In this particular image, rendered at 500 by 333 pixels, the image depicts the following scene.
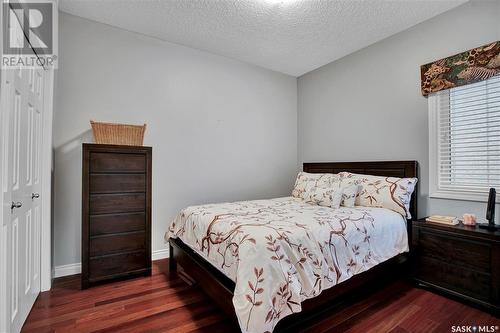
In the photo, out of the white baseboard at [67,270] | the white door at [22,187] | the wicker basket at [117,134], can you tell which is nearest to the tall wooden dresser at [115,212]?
the wicker basket at [117,134]

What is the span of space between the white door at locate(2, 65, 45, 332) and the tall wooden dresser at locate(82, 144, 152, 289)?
0.35 m

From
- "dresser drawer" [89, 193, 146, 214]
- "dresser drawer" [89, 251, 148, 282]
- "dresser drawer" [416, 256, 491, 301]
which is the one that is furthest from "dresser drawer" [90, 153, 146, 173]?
"dresser drawer" [416, 256, 491, 301]

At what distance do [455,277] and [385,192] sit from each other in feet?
2.99

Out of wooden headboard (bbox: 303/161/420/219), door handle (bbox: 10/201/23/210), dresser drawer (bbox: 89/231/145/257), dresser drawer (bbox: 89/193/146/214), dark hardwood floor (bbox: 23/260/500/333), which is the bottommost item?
dark hardwood floor (bbox: 23/260/500/333)

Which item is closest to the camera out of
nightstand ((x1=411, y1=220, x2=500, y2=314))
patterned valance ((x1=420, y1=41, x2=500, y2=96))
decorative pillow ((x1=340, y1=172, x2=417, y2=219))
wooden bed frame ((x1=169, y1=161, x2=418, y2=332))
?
wooden bed frame ((x1=169, y1=161, x2=418, y2=332))

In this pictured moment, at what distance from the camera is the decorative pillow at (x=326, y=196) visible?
2650 mm

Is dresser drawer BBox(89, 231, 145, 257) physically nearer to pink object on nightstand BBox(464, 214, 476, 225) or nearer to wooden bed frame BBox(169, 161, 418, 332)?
wooden bed frame BBox(169, 161, 418, 332)

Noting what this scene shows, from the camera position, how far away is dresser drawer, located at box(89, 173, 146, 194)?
2.33 meters

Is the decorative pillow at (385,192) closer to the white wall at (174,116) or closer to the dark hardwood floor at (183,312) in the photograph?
the dark hardwood floor at (183,312)

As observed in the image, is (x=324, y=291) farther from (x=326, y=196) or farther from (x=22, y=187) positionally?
(x=22, y=187)

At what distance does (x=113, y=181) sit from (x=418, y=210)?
327 centimetres

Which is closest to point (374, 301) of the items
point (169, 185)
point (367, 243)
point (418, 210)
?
point (367, 243)

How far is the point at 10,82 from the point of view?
143 centimetres

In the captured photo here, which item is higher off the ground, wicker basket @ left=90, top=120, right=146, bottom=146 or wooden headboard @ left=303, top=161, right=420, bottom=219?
wicker basket @ left=90, top=120, right=146, bottom=146
